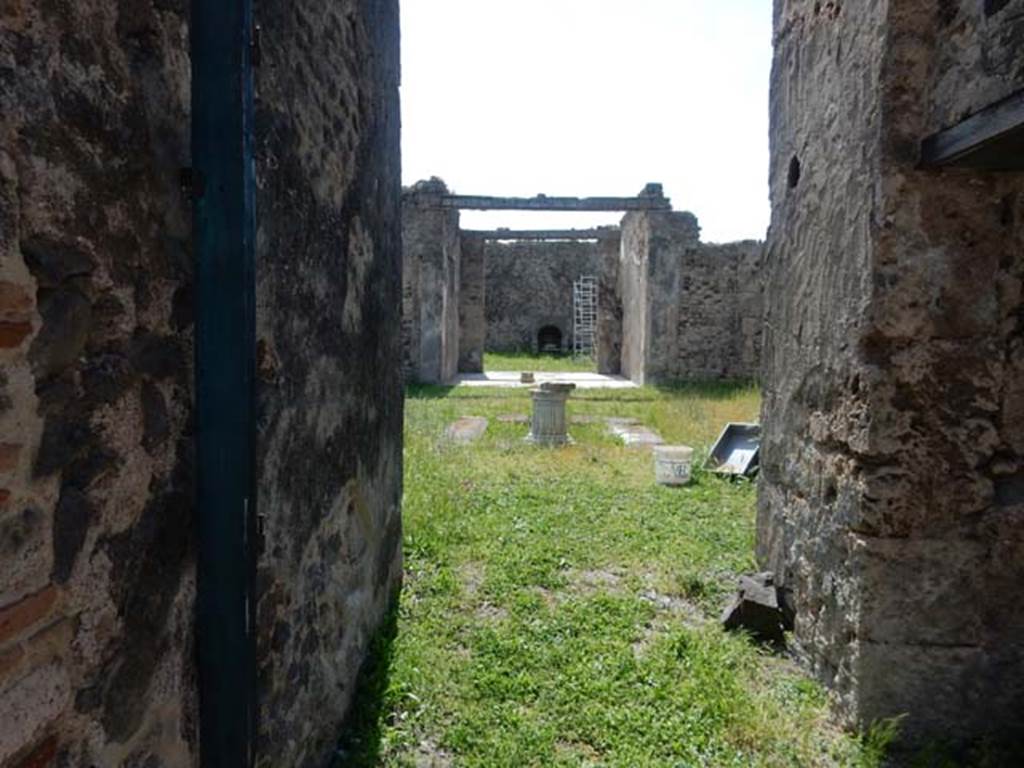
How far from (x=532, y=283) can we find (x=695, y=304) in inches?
454

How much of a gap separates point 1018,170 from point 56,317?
2843mm

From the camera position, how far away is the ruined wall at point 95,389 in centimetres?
102

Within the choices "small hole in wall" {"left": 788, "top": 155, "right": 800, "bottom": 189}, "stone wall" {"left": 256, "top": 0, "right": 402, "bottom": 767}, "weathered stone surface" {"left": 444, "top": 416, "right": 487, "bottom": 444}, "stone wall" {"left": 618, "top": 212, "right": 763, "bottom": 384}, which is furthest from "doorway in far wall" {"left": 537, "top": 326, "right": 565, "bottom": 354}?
"stone wall" {"left": 256, "top": 0, "right": 402, "bottom": 767}

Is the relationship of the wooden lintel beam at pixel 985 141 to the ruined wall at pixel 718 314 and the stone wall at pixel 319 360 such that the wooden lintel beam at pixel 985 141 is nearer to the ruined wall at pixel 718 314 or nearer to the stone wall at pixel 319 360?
the stone wall at pixel 319 360

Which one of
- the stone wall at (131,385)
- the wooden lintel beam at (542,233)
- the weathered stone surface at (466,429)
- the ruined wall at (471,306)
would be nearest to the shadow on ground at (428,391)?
the weathered stone surface at (466,429)

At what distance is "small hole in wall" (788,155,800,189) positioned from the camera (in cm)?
336

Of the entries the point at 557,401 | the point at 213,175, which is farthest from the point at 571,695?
the point at 557,401

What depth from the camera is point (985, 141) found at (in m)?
2.06

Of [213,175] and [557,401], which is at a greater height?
[213,175]

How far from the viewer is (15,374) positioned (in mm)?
1002

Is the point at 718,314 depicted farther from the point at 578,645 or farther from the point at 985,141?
the point at 985,141

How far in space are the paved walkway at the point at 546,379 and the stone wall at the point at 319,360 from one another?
1073 centimetres

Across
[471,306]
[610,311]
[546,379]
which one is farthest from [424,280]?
[610,311]

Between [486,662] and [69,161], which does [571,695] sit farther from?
[69,161]
